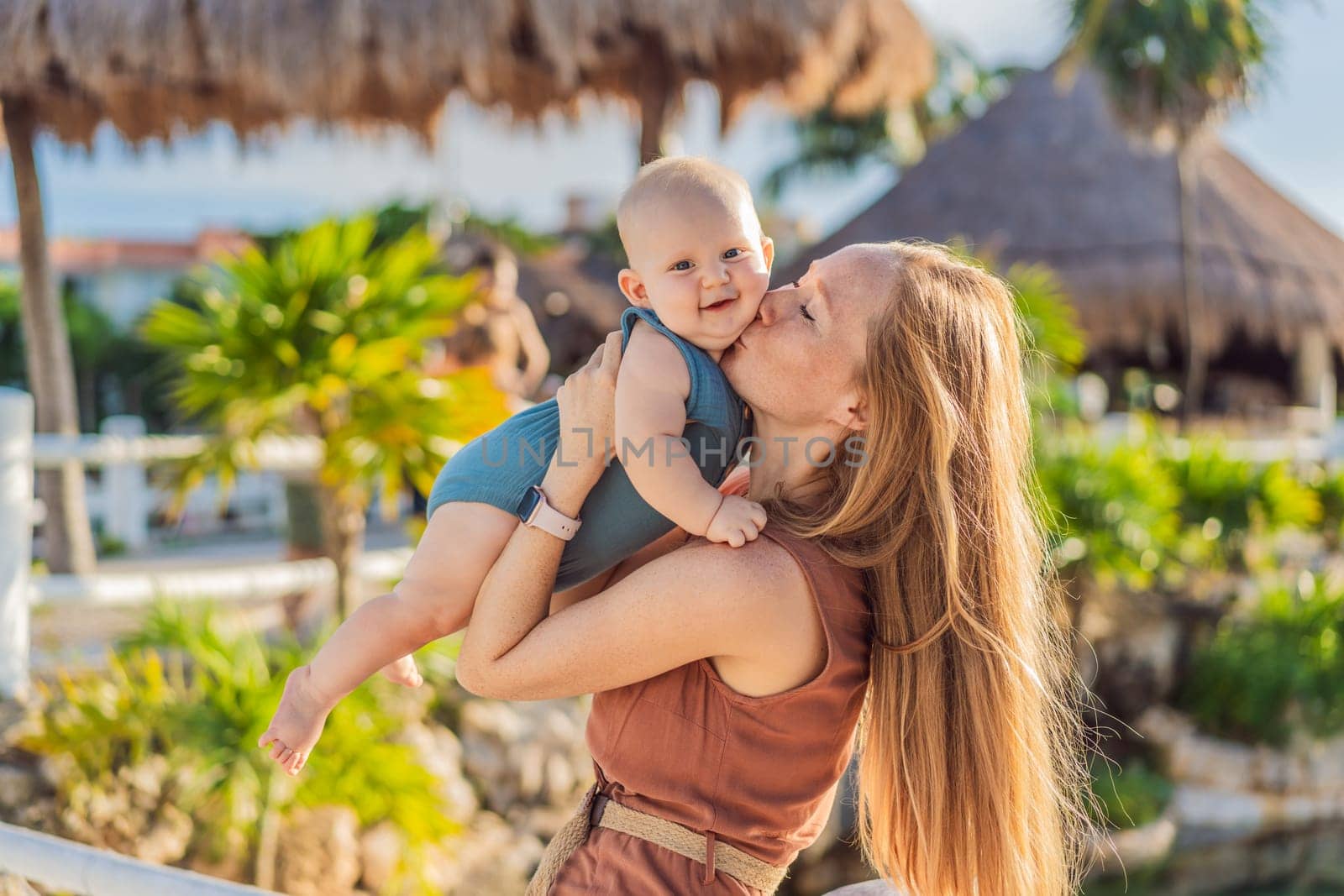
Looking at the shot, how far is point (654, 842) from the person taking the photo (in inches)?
59.7

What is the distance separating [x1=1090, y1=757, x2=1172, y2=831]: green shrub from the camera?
7.01 m

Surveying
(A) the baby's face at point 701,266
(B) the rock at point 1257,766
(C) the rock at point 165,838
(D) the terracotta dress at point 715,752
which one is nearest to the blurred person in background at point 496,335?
(C) the rock at point 165,838

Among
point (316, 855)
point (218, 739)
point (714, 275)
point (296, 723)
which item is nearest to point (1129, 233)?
point (316, 855)

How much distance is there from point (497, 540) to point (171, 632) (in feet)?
10.2

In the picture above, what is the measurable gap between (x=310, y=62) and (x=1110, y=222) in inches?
492

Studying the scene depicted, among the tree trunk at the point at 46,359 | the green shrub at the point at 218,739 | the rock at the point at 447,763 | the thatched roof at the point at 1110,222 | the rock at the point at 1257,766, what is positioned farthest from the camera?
the thatched roof at the point at 1110,222

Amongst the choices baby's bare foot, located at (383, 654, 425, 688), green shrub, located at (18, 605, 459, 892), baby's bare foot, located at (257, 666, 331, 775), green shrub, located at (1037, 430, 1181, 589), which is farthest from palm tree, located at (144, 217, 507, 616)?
green shrub, located at (1037, 430, 1181, 589)

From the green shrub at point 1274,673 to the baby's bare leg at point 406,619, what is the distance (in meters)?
7.15

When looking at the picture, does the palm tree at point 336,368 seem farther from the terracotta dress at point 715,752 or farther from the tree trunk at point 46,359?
the terracotta dress at point 715,752

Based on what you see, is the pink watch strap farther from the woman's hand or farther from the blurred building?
the blurred building

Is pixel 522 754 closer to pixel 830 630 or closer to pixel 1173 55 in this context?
pixel 830 630

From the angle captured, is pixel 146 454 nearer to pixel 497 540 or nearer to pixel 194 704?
pixel 194 704

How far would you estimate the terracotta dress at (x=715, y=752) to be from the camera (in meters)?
1.50

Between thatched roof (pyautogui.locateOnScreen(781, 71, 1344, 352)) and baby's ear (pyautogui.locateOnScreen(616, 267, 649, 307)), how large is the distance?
533 inches
